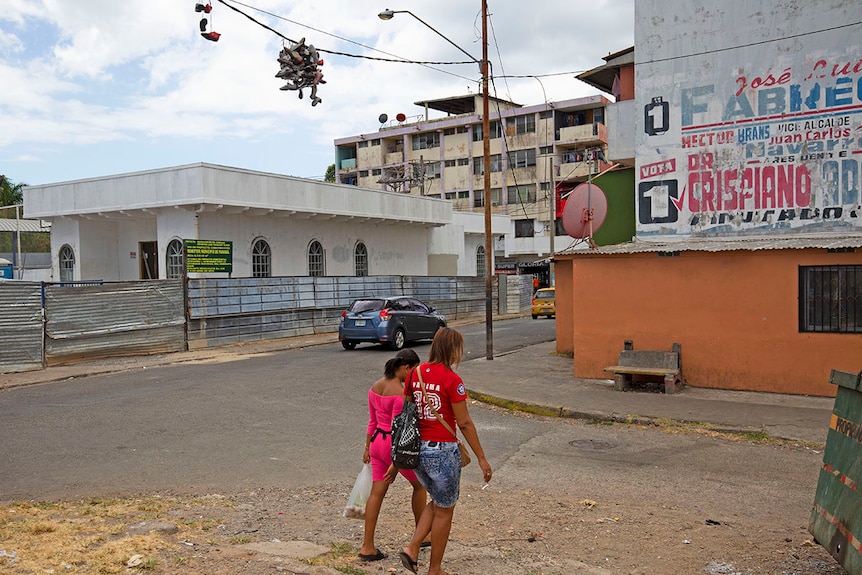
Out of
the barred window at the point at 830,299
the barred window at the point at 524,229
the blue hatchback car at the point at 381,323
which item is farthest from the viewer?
the barred window at the point at 524,229

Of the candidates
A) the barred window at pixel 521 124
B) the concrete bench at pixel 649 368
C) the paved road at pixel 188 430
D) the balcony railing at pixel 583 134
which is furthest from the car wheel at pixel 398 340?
the barred window at pixel 521 124

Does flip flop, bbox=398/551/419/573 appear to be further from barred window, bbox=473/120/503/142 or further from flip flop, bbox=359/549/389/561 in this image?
barred window, bbox=473/120/503/142

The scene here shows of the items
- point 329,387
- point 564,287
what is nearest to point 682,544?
point 329,387

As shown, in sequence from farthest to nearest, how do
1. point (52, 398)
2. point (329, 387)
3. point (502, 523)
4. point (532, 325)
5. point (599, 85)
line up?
point (532, 325) < point (599, 85) < point (329, 387) < point (52, 398) < point (502, 523)

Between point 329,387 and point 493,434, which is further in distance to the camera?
point 329,387

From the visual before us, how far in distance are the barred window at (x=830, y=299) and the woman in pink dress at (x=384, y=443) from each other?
918cm

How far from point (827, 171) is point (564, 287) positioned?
7.02 metres

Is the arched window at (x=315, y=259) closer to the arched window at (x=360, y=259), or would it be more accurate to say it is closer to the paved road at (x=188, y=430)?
the arched window at (x=360, y=259)

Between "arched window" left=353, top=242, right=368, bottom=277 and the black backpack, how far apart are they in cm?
2740

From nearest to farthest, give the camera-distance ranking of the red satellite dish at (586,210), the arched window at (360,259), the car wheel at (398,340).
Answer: the red satellite dish at (586,210) → the car wheel at (398,340) → the arched window at (360,259)

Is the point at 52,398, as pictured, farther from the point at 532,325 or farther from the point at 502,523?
the point at 532,325

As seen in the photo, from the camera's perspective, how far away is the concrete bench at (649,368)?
1258 centimetres

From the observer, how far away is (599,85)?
21141mm

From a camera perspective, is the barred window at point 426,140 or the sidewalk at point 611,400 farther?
the barred window at point 426,140
